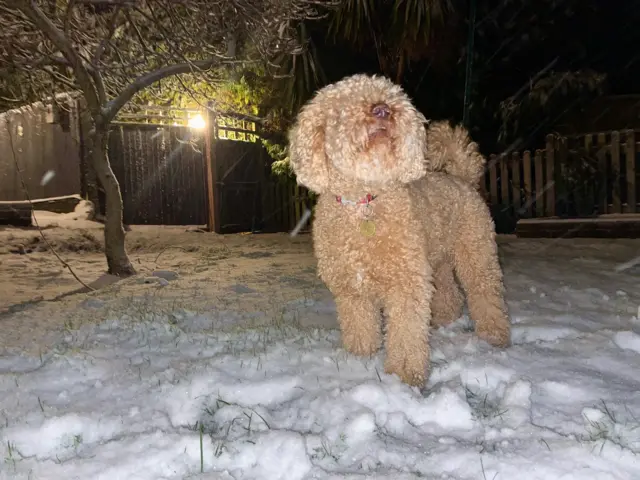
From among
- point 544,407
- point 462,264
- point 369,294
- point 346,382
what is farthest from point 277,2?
point 544,407

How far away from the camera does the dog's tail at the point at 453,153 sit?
3.95 metres

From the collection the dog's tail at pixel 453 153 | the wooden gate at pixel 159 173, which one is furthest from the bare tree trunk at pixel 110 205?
the wooden gate at pixel 159 173

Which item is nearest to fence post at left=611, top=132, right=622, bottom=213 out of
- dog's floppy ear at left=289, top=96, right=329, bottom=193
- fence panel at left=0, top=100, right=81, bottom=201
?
dog's floppy ear at left=289, top=96, right=329, bottom=193

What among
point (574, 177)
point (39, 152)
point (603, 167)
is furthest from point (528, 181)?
point (39, 152)

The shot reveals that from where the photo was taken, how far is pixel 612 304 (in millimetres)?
4098

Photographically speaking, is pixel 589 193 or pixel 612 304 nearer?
pixel 612 304

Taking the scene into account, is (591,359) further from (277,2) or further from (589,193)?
(589,193)

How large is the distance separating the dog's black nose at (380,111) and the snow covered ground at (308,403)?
4.46 ft

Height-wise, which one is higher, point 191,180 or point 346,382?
point 191,180

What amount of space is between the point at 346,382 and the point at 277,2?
18.2ft

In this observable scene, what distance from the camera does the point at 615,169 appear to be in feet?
27.5

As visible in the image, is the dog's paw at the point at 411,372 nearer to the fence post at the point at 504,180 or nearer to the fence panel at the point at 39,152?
the fence post at the point at 504,180

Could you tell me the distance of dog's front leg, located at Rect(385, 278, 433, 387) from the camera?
270 centimetres

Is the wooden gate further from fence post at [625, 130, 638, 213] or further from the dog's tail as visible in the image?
fence post at [625, 130, 638, 213]
